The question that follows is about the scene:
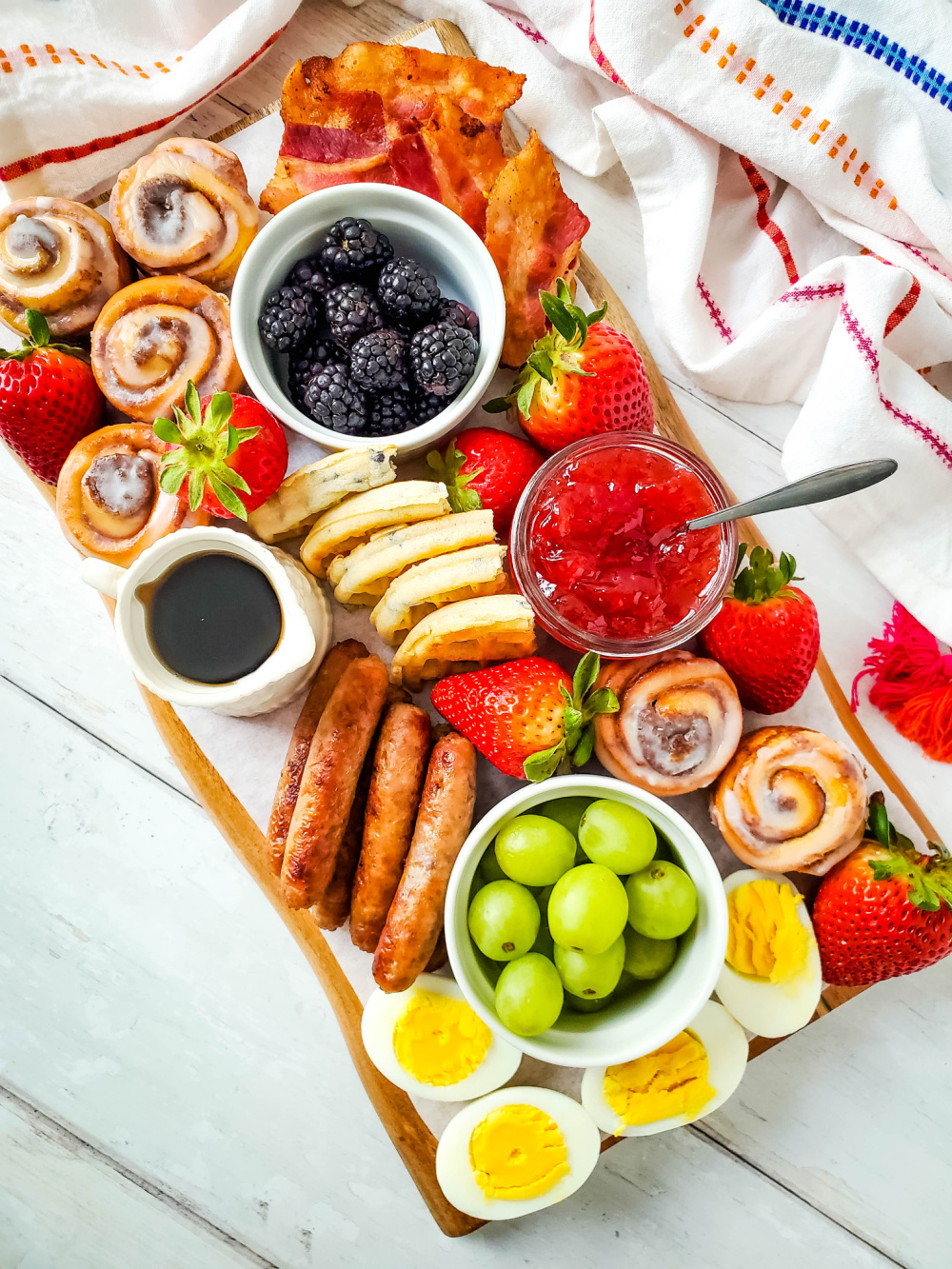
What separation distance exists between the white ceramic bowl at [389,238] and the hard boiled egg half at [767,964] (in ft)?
3.77

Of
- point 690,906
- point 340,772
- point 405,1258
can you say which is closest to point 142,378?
point 340,772

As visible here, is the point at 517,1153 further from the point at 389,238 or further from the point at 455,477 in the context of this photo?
the point at 389,238

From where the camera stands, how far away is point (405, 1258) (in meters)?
2.07

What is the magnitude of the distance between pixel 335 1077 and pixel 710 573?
1.47 m

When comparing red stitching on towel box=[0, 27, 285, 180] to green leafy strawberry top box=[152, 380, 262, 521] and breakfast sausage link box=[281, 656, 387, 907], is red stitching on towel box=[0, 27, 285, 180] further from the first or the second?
breakfast sausage link box=[281, 656, 387, 907]

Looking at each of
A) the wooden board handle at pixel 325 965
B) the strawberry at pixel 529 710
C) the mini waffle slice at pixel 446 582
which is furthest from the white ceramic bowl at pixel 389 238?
the wooden board handle at pixel 325 965

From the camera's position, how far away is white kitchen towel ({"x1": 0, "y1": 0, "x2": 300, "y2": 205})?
191 cm

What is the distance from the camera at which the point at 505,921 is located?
1.54 meters

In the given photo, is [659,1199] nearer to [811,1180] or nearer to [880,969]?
[811,1180]

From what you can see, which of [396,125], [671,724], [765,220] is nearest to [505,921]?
[671,724]

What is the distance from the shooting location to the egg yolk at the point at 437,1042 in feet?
5.80

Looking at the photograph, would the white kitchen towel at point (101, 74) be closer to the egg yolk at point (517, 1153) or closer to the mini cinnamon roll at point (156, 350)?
the mini cinnamon roll at point (156, 350)

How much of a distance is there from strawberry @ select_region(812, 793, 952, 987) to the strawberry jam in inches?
24.8

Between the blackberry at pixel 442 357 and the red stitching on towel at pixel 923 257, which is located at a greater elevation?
the blackberry at pixel 442 357
